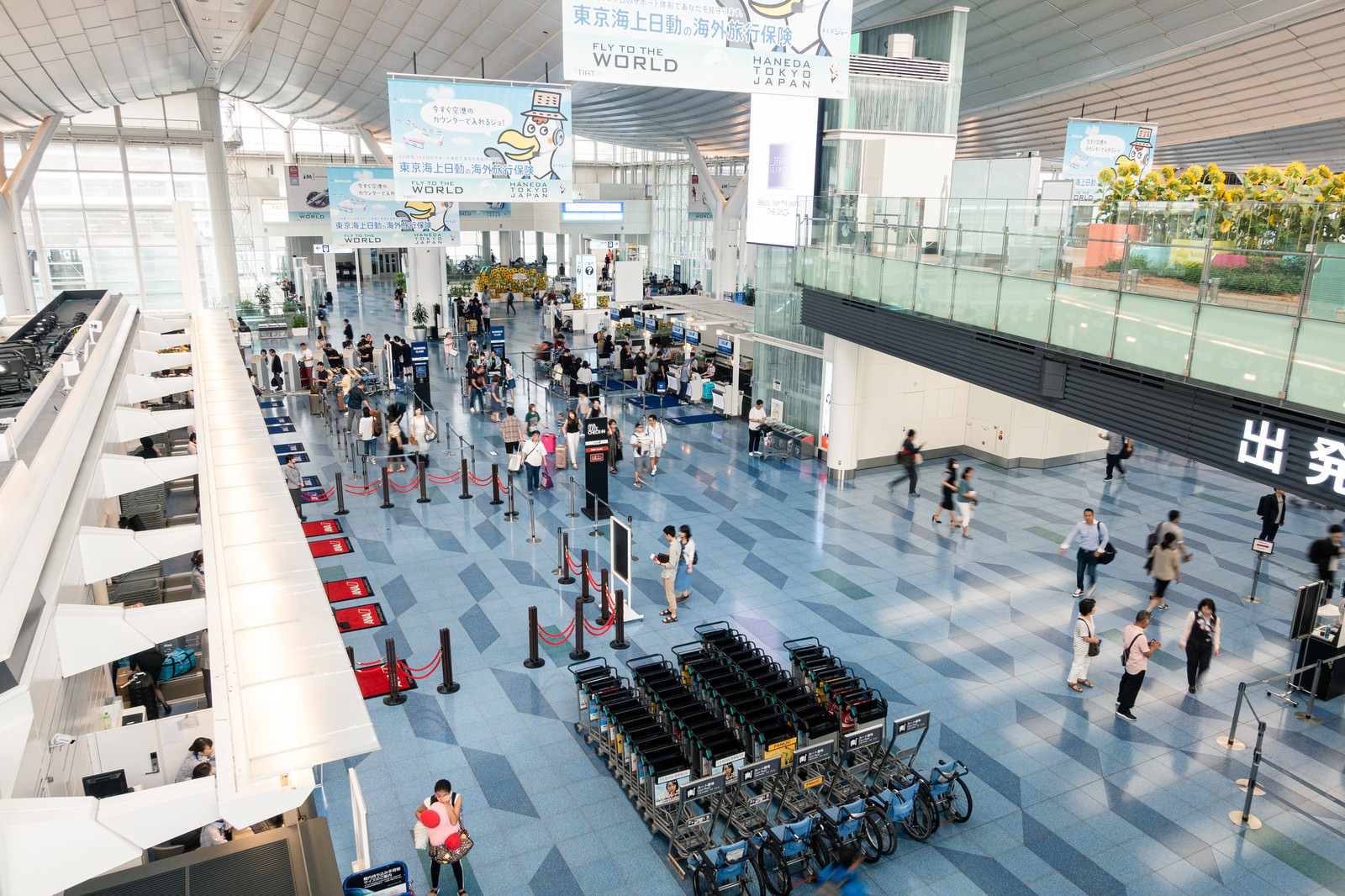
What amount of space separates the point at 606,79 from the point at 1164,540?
927 cm

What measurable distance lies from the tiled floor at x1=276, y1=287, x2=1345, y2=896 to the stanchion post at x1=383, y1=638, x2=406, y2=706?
0.40 feet

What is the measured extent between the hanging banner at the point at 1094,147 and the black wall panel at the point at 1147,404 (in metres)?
6.13

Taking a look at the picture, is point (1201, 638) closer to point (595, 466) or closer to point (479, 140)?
point (595, 466)

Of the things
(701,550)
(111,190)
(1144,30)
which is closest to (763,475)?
(701,550)

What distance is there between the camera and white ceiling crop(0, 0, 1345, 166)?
667 inches

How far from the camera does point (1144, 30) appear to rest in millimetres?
17016

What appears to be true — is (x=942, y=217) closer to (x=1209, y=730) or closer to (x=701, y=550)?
(x=701, y=550)

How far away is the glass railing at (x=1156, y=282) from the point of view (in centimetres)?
745

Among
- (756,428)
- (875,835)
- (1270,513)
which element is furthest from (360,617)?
(1270,513)

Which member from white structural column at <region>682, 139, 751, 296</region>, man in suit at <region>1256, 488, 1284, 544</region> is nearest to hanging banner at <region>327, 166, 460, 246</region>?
man in suit at <region>1256, 488, 1284, 544</region>

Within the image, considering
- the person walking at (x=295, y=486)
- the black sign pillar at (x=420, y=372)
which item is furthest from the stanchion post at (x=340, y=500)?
the black sign pillar at (x=420, y=372)

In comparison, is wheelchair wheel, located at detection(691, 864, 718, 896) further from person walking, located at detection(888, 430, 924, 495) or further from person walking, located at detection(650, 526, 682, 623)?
person walking, located at detection(888, 430, 924, 495)

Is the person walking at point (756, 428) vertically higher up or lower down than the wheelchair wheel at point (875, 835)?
higher up

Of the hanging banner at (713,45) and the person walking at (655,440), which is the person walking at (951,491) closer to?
the person walking at (655,440)
